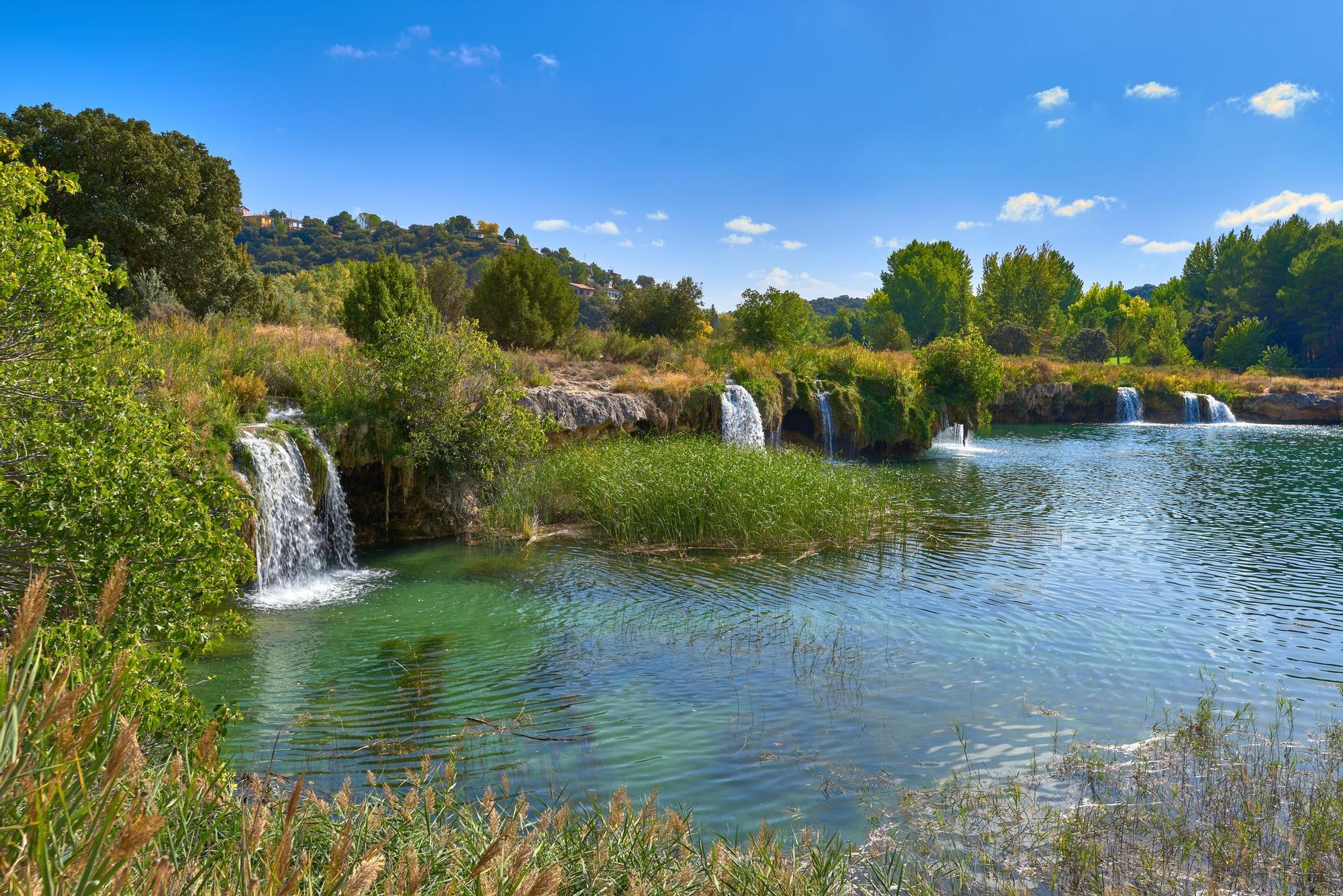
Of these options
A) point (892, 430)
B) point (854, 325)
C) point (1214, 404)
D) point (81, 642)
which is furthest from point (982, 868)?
point (854, 325)

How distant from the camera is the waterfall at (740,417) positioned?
75.3 ft

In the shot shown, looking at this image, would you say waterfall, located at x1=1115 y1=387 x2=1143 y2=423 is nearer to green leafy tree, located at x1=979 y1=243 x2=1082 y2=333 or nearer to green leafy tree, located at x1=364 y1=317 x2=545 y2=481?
green leafy tree, located at x1=979 y1=243 x2=1082 y2=333

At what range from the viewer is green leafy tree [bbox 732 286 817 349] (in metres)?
31.5

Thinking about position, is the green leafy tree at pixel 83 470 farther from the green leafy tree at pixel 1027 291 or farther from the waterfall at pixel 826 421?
the green leafy tree at pixel 1027 291

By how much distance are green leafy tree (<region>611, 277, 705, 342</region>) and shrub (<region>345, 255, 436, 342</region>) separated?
29.8 ft

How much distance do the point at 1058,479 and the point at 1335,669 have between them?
14783 millimetres

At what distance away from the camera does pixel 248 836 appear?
1980 mm

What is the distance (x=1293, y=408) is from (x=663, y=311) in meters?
38.3

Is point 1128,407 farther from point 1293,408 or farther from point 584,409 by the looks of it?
point 584,409

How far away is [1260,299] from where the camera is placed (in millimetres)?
70250

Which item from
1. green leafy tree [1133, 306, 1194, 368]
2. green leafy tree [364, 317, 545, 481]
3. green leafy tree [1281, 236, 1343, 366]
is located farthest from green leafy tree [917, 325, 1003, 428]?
green leafy tree [1281, 236, 1343, 366]

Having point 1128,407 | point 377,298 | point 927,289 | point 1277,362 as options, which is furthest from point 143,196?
point 927,289

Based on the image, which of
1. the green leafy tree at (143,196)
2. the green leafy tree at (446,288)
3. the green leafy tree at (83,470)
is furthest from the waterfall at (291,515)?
the green leafy tree at (446,288)

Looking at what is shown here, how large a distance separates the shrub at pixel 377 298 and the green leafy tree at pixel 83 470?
54.7ft
